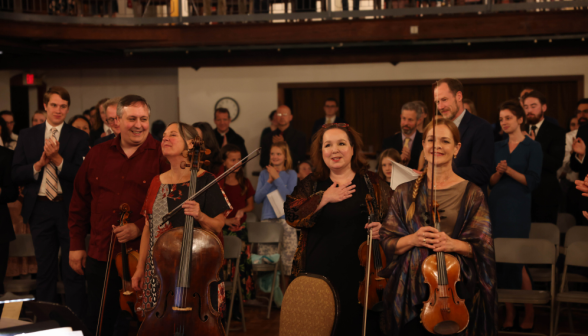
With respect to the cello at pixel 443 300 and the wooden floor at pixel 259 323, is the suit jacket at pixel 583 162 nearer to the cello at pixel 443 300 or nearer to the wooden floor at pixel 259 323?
the wooden floor at pixel 259 323

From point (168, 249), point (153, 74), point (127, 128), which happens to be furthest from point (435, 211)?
point (153, 74)

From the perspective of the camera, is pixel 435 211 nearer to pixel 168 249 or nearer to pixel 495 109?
pixel 168 249

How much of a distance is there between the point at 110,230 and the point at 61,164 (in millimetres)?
960

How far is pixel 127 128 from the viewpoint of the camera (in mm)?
2883

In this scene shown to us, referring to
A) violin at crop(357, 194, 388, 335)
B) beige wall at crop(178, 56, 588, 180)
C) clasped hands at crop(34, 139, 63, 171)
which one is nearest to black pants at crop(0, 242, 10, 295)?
clasped hands at crop(34, 139, 63, 171)

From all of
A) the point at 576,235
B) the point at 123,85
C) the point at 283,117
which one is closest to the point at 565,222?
the point at 576,235

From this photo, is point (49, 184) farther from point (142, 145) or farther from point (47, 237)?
point (142, 145)

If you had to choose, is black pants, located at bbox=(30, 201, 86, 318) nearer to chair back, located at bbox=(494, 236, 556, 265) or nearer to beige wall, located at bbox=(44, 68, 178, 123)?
chair back, located at bbox=(494, 236, 556, 265)

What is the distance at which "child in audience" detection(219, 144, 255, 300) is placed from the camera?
14.6 feet

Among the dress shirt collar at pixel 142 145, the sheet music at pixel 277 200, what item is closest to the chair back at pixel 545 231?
the sheet music at pixel 277 200

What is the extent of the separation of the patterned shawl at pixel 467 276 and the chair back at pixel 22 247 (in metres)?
3.06

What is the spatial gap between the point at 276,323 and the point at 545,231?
224 centimetres

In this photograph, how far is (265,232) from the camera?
4.70 meters

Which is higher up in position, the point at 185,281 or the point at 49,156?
the point at 49,156
